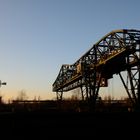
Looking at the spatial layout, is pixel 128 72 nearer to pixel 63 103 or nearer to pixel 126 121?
pixel 63 103

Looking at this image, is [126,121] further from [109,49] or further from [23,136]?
[109,49]

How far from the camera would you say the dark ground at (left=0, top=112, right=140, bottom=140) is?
58.4 feet

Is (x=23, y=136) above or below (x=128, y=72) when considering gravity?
below

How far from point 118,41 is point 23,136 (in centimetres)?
1696

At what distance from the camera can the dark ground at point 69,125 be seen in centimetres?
1781

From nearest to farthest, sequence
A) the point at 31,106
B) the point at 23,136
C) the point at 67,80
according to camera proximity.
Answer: the point at 23,136
the point at 31,106
the point at 67,80

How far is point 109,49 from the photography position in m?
34.1

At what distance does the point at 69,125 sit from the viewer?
18562 mm

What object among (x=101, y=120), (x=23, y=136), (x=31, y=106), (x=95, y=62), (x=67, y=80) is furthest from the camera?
(x=67, y=80)

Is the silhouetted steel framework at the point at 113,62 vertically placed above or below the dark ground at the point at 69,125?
above

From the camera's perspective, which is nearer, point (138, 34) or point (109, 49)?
point (138, 34)

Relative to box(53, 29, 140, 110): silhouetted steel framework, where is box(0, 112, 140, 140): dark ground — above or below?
below

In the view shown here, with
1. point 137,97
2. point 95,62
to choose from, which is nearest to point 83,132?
point 137,97

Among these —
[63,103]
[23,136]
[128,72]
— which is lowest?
[23,136]
